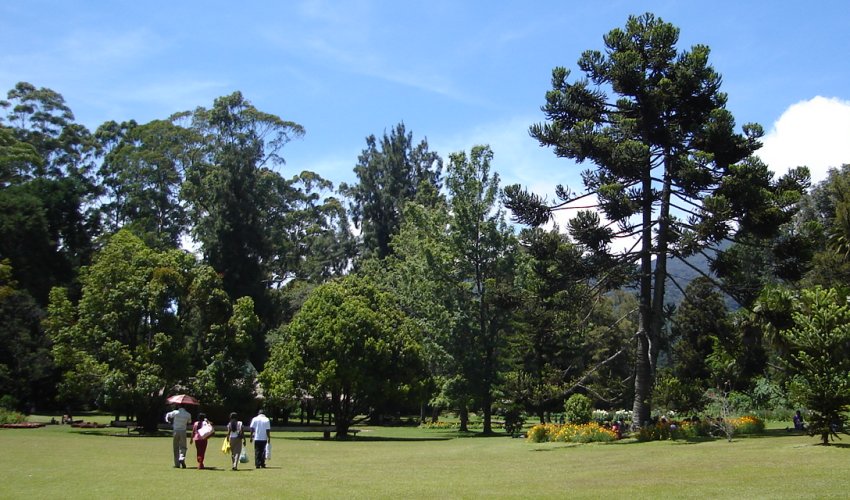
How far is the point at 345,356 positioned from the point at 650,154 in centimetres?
1608

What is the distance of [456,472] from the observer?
16250 millimetres

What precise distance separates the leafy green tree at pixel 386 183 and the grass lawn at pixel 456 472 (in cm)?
3952

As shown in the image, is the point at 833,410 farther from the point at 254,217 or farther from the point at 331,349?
the point at 254,217

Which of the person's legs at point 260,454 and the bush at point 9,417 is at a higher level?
the person's legs at point 260,454

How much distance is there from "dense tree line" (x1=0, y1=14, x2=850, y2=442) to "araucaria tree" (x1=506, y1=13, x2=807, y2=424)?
0.28ft

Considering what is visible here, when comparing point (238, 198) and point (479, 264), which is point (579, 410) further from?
point (238, 198)

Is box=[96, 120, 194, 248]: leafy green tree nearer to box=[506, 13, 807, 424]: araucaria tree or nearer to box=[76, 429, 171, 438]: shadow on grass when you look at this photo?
box=[76, 429, 171, 438]: shadow on grass

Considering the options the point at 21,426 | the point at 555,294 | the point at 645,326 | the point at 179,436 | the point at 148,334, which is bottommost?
the point at 21,426

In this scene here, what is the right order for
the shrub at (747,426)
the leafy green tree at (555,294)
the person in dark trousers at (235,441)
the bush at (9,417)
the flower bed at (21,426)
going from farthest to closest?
the bush at (9,417)
the flower bed at (21,426)
the leafy green tree at (555,294)
the shrub at (747,426)
the person in dark trousers at (235,441)

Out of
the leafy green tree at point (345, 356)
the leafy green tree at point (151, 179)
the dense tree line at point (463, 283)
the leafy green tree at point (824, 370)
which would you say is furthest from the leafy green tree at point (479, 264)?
the leafy green tree at point (151, 179)

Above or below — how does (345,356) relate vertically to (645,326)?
below

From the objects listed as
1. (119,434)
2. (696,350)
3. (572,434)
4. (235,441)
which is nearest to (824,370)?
(572,434)

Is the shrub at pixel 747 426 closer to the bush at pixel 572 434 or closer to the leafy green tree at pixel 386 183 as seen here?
the bush at pixel 572 434

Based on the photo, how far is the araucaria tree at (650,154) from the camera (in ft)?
84.8
